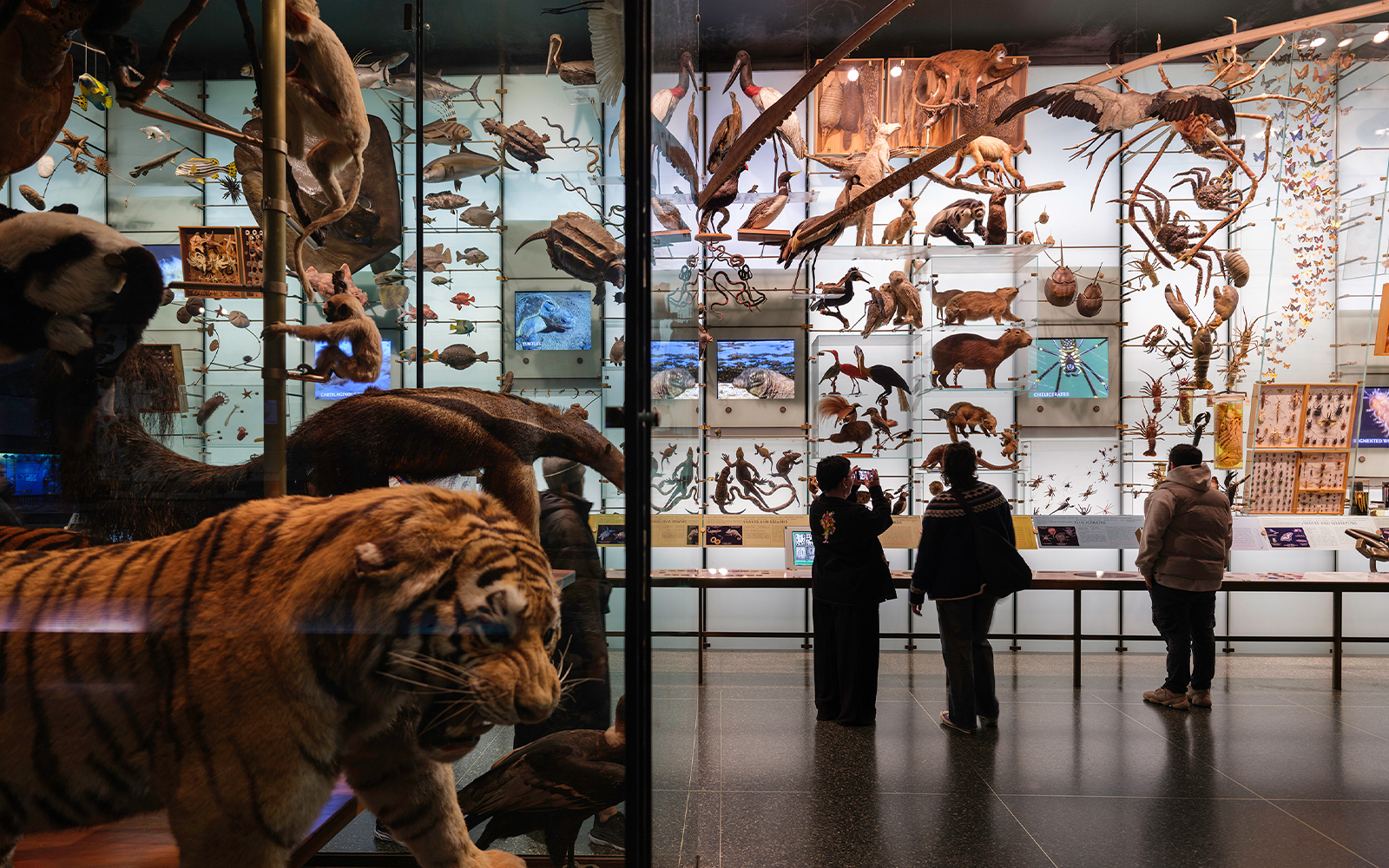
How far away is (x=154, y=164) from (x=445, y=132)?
301 mm

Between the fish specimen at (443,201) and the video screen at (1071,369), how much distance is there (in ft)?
20.1

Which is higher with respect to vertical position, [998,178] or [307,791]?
[998,178]

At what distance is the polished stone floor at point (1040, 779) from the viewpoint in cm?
274

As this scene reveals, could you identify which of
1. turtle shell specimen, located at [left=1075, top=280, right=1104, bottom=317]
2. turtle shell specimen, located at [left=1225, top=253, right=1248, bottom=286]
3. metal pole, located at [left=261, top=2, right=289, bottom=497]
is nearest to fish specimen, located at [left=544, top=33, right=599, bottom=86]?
metal pole, located at [left=261, top=2, right=289, bottom=497]

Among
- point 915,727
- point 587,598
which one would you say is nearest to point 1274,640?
point 915,727

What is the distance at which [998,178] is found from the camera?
198 inches

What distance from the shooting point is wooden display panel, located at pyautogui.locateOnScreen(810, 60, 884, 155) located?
5172mm

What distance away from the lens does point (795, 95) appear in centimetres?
189

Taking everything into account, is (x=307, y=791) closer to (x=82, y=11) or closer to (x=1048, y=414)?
(x=82, y=11)

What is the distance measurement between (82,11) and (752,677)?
528cm

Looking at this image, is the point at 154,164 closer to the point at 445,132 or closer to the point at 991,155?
the point at 445,132

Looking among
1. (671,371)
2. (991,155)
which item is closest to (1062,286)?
(991,155)

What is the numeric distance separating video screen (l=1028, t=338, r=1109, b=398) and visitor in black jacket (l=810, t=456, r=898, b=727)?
270cm

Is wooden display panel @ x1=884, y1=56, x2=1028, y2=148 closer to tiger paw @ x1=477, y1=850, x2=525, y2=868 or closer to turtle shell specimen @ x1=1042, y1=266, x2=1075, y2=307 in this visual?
turtle shell specimen @ x1=1042, y1=266, x2=1075, y2=307
